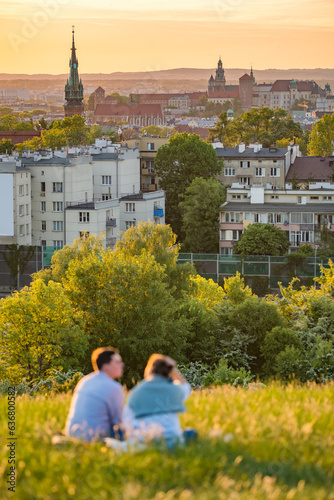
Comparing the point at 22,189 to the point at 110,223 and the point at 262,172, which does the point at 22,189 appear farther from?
the point at 262,172

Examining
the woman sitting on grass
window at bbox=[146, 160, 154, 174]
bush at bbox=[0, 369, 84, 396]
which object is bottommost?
bush at bbox=[0, 369, 84, 396]

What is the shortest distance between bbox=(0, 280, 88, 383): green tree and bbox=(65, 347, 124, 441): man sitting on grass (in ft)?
63.2

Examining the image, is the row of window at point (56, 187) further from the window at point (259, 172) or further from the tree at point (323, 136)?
the tree at point (323, 136)

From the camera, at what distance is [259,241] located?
2516 inches

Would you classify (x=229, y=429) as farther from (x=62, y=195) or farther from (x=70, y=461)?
(x=62, y=195)

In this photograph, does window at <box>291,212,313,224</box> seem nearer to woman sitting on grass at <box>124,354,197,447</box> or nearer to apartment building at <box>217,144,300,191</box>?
apartment building at <box>217,144,300,191</box>

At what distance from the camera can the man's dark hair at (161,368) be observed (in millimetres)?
9156

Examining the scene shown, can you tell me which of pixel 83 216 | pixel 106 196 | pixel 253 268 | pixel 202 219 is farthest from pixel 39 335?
pixel 106 196

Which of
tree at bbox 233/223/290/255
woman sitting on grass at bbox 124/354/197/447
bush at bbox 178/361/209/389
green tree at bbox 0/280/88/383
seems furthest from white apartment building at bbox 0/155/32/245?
woman sitting on grass at bbox 124/354/197/447

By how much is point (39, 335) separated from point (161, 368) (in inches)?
840

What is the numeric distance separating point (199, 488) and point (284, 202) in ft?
214

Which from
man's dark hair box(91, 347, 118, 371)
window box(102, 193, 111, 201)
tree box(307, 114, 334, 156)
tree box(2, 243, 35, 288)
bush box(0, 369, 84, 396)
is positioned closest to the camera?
man's dark hair box(91, 347, 118, 371)

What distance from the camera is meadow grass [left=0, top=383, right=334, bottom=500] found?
743 centimetres

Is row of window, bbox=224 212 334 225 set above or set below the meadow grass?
below
